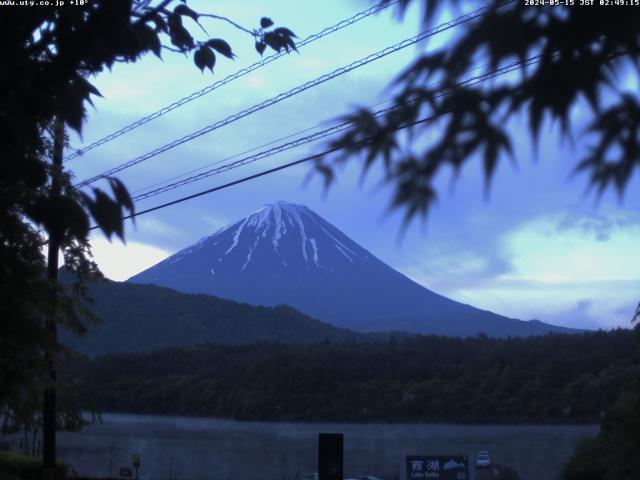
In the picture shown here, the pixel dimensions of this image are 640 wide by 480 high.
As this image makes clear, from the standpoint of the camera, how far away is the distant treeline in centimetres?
3141

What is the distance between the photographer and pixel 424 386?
39.5 metres

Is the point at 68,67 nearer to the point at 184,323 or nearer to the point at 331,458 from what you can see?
the point at 331,458

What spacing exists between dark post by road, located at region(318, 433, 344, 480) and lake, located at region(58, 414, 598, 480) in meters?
11.8

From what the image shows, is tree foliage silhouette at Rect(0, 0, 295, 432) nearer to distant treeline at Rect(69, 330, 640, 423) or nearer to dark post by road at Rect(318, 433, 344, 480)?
dark post by road at Rect(318, 433, 344, 480)

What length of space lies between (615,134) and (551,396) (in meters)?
29.8

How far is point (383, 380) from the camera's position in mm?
40531

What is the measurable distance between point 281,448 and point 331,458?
1737cm

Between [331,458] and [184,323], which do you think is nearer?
[331,458]

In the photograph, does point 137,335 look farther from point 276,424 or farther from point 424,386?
point 424,386

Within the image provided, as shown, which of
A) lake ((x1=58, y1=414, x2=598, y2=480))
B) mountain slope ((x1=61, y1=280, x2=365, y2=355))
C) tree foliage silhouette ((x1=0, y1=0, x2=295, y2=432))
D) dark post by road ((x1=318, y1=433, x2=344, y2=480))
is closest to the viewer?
tree foliage silhouette ((x1=0, y1=0, x2=295, y2=432))

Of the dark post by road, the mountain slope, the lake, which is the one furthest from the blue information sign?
the mountain slope

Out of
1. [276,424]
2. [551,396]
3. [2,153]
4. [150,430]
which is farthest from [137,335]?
[2,153]

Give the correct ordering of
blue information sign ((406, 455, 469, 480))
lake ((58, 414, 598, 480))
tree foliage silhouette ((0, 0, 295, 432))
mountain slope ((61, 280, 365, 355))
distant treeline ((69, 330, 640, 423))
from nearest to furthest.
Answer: tree foliage silhouette ((0, 0, 295, 432)), blue information sign ((406, 455, 469, 480)), lake ((58, 414, 598, 480)), distant treeline ((69, 330, 640, 423)), mountain slope ((61, 280, 365, 355))

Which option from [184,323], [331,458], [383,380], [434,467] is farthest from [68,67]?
[184,323]
